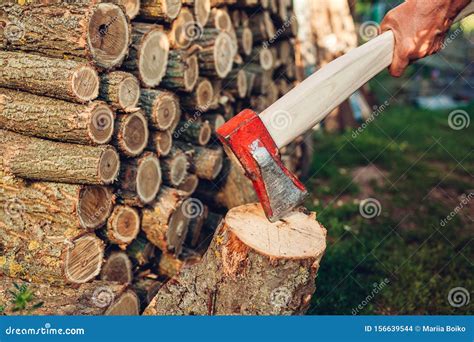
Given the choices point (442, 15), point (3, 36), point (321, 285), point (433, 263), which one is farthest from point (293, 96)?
point (433, 263)

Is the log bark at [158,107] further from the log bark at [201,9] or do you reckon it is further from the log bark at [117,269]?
the log bark at [117,269]

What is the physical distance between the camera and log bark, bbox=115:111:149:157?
3.47 m

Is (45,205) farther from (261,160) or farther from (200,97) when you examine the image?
(200,97)

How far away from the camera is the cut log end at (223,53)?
4.45m

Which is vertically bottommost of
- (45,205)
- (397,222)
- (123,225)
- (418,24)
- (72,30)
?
(397,222)

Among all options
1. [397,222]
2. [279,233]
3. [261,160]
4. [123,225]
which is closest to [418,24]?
[261,160]

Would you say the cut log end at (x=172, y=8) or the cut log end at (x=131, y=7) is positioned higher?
the cut log end at (x=131, y=7)

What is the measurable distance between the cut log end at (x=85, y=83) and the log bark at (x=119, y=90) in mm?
126

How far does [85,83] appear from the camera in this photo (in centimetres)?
321

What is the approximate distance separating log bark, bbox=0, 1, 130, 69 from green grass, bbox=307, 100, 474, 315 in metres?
2.38

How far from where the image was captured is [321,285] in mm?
3977

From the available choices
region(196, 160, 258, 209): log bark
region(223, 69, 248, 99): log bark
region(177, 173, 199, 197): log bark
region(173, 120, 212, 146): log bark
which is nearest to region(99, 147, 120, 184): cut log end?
region(177, 173, 199, 197): log bark

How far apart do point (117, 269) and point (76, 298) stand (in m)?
0.56

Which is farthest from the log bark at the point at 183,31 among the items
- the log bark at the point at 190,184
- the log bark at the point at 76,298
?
the log bark at the point at 76,298
